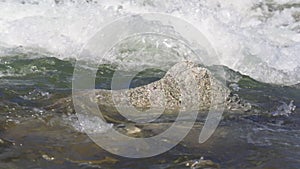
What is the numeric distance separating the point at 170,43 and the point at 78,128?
3563mm

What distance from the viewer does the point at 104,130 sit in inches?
175

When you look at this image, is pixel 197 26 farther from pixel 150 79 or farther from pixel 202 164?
pixel 202 164

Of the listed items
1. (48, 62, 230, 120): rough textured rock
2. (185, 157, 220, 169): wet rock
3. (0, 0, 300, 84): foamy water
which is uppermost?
(0, 0, 300, 84): foamy water

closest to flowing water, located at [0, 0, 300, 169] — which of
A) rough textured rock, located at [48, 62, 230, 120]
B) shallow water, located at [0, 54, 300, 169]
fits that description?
shallow water, located at [0, 54, 300, 169]

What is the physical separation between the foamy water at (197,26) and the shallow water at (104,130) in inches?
57.5

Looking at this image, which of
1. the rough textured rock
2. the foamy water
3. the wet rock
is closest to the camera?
the wet rock

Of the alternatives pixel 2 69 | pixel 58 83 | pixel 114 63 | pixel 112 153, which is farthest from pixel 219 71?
pixel 112 153

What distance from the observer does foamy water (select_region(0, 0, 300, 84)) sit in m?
7.37

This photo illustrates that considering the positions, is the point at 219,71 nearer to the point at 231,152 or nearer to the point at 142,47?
the point at 142,47

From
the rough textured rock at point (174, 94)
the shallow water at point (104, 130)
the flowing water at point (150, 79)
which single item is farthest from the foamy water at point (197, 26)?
the rough textured rock at point (174, 94)

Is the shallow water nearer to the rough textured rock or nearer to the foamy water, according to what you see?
the rough textured rock

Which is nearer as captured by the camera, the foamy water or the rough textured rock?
the rough textured rock

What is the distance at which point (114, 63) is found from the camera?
7078 millimetres

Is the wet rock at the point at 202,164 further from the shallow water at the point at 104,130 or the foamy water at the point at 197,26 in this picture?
the foamy water at the point at 197,26
